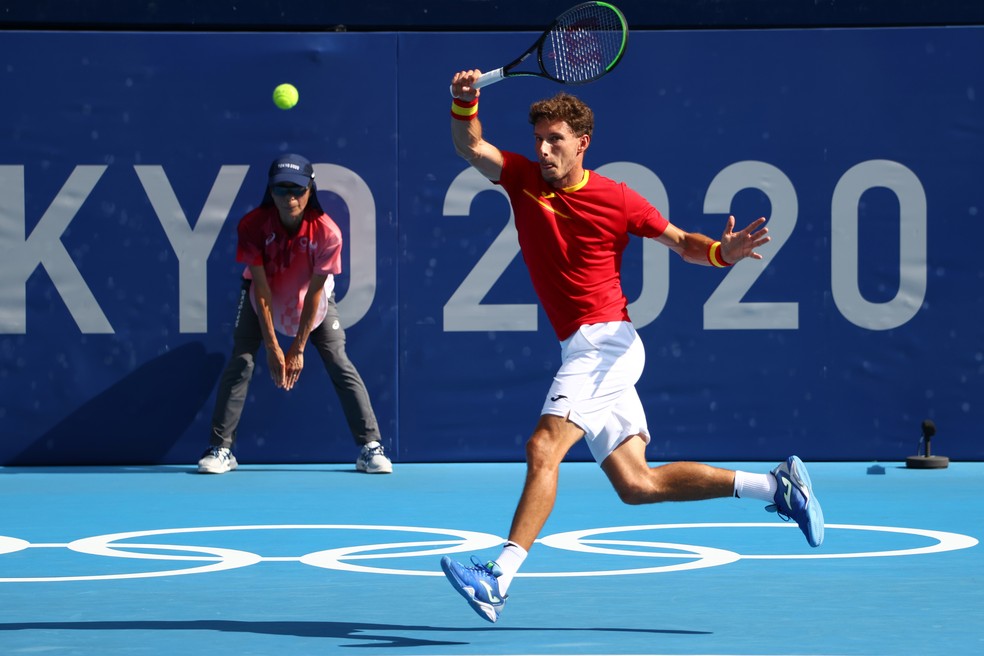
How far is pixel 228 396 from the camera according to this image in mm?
→ 8906

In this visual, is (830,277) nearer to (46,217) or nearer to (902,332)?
(902,332)

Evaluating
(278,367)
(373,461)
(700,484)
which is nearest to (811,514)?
(700,484)

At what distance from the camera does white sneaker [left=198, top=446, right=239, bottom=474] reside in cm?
880

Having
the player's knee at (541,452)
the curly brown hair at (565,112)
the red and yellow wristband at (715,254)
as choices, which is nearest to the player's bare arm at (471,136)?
the curly brown hair at (565,112)

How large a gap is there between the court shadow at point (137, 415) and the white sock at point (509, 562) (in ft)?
16.2

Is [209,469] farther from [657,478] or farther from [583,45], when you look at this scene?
[657,478]

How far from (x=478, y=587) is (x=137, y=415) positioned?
17.2 ft

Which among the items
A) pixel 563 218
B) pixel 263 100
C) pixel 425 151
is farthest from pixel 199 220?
pixel 563 218

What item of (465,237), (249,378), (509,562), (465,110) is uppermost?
(465,110)

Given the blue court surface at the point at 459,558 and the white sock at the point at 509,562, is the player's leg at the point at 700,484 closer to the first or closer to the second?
the blue court surface at the point at 459,558

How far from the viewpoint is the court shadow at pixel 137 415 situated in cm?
923

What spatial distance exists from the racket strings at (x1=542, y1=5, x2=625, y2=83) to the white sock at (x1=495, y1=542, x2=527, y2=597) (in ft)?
5.82

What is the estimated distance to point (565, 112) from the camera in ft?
16.8

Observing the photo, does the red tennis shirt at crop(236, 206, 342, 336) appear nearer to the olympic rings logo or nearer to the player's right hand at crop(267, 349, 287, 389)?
the player's right hand at crop(267, 349, 287, 389)
